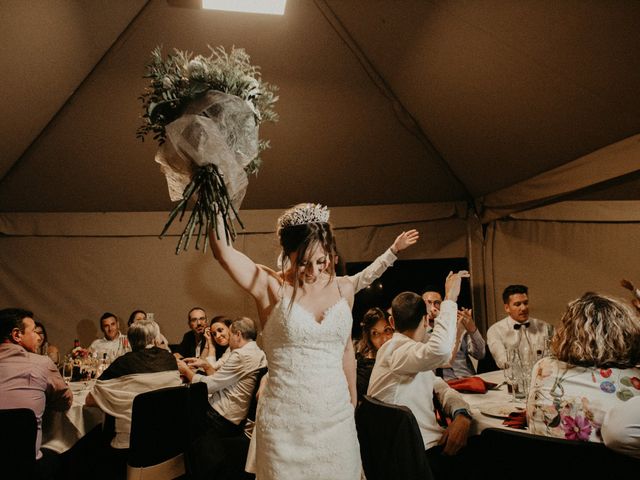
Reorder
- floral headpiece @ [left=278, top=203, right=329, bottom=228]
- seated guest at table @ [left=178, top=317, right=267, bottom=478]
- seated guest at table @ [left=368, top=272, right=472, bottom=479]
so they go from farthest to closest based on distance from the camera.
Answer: seated guest at table @ [left=178, top=317, right=267, bottom=478]
seated guest at table @ [left=368, top=272, right=472, bottom=479]
floral headpiece @ [left=278, top=203, right=329, bottom=228]

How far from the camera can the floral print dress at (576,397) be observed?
173cm

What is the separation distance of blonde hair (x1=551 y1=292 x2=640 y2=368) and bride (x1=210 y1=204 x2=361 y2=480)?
2.66 ft

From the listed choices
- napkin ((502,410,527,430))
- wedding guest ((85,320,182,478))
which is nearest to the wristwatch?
napkin ((502,410,527,430))

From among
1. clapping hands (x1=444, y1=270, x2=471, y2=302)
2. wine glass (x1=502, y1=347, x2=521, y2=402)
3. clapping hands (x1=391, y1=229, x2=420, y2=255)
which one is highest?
clapping hands (x1=391, y1=229, x2=420, y2=255)

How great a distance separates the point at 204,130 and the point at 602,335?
1.50 m

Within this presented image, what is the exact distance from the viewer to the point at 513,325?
167 inches

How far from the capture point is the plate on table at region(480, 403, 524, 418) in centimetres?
239

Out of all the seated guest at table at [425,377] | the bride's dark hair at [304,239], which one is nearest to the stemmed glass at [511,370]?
the seated guest at table at [425,377]

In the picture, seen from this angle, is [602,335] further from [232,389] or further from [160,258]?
[160,258]

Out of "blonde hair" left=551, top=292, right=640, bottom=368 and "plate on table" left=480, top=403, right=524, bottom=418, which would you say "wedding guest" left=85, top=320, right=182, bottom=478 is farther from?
"blonde hair" left=551, top=292, right=640, bottom=368

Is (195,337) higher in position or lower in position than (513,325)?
lower

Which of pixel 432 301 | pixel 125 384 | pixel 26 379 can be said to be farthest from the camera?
pixel 432 301

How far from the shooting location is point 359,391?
107 inches

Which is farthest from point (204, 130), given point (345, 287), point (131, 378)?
point (131, 378)
